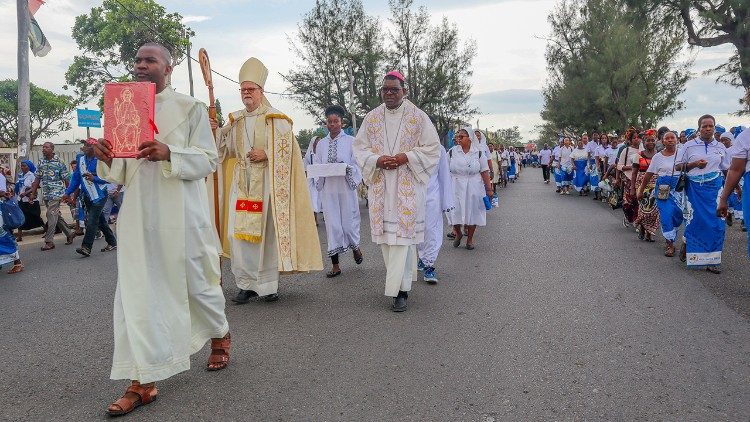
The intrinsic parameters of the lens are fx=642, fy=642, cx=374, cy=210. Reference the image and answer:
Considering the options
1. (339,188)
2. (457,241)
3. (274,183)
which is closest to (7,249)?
(339,188)

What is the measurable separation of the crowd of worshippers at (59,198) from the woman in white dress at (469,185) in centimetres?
509

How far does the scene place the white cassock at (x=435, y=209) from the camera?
685 cm

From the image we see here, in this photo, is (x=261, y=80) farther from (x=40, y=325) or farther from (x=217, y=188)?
(x=40, y=325)

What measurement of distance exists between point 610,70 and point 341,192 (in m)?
34.6

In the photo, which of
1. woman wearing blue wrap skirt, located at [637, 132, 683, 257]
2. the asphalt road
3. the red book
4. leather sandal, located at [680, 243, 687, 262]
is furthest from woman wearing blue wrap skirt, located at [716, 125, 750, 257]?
the red book

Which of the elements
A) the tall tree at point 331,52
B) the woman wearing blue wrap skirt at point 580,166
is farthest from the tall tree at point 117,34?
the woman wearing blue wrap skirt at point 580,166

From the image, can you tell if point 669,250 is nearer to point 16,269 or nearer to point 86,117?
point 16,269

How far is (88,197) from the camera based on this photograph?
9953mm

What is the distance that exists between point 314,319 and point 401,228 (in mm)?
1093

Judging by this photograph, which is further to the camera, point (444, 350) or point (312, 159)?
point (312, 159)

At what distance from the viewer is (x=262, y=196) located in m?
6.00

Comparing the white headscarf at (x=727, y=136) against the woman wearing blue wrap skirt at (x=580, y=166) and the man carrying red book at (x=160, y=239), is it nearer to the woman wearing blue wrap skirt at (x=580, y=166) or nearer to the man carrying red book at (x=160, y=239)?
the woman wearing blue wrap skirt at (x=580, y=166)

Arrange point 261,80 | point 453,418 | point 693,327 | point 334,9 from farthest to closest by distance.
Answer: point 334,9, point 261,80, point 693,327, point 453,418

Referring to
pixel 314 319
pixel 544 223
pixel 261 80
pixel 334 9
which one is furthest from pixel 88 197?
pixel 334 9
